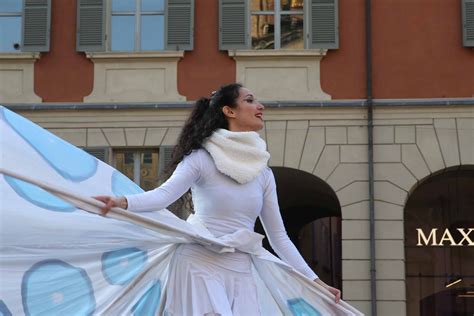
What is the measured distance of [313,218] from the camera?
22.4 m

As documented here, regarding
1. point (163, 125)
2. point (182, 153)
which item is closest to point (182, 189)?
point (182, 153)

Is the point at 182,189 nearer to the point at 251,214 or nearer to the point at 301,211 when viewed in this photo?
the point at 251,214

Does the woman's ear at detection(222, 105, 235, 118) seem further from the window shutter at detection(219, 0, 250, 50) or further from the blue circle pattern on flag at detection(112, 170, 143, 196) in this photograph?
the window shutter at detection(219, 0, 250, 50)

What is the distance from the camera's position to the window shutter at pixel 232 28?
16734mm

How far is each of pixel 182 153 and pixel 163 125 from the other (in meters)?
12.4

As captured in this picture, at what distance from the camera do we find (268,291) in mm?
4590

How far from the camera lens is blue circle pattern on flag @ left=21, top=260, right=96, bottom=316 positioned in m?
4.22

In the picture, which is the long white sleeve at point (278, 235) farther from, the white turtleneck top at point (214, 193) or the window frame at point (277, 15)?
the window frame at point (277, 15)

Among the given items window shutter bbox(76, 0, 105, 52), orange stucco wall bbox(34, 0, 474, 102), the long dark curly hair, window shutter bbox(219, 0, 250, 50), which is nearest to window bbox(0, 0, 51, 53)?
orange stucco wall bbox(34, 0, 474, 102)

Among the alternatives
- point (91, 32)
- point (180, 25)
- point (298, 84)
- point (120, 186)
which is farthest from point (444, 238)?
point (120, 186)

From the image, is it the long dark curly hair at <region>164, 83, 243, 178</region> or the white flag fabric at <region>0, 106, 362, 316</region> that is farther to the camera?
the long dark curly hair at <region>164, 83, 243, 178</region>

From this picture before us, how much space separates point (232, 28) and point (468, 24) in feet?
11.5

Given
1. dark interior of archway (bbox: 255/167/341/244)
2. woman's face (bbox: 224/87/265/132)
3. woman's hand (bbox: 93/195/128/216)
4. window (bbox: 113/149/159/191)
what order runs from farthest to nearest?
dark interior of archway (bbox: 255/167/341/244), window (bbox: 113/149/159/191), woman's face (bbox: 224/87/265/132), woman's hand (bbox: 93/195/128/216)

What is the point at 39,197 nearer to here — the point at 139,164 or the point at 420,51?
the point at 139,164
